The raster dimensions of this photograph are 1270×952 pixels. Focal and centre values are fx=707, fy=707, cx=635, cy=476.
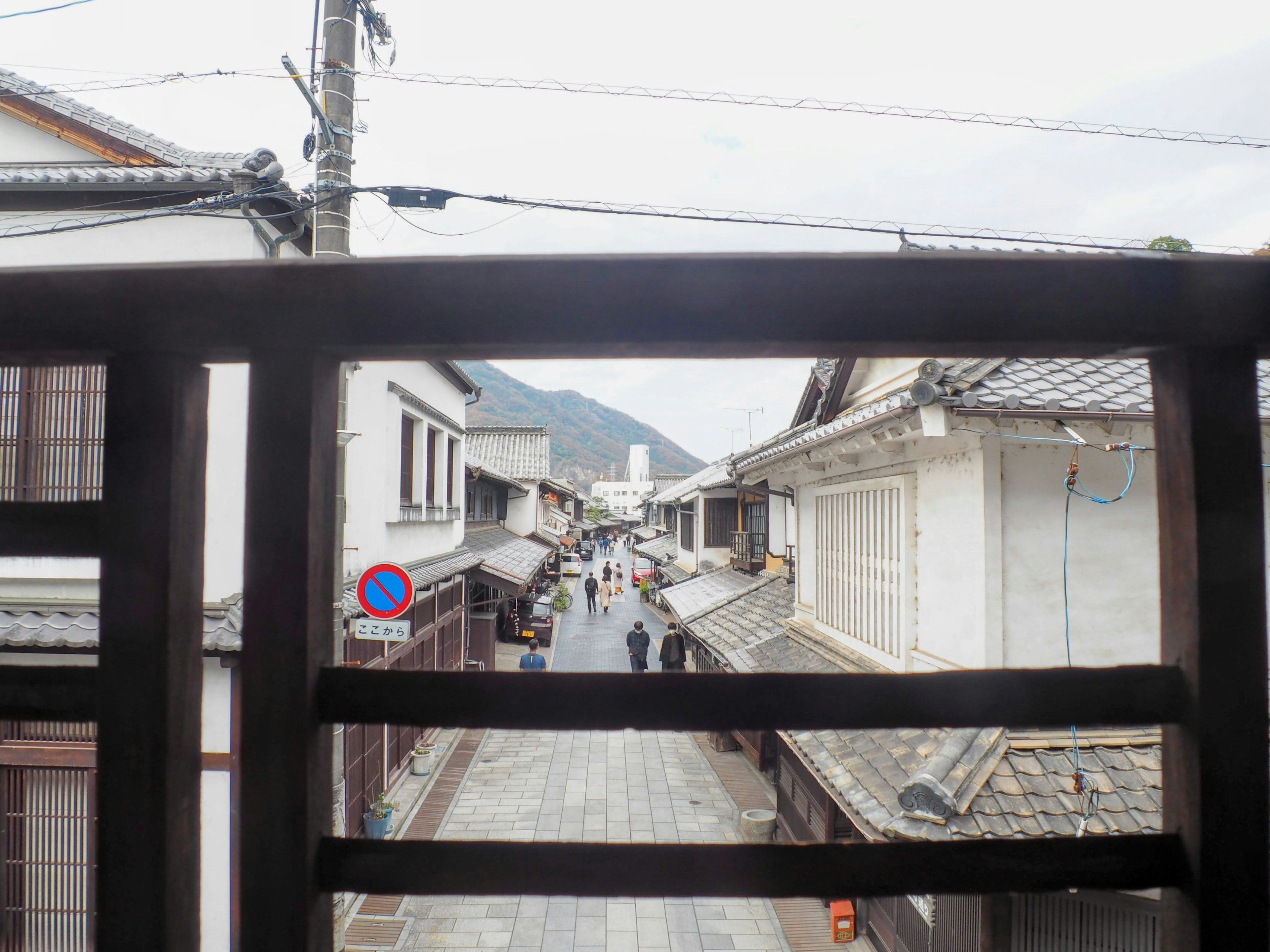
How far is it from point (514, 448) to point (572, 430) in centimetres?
13291

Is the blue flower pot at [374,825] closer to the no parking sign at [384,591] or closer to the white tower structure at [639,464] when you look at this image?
the no parking sign at [384,591]

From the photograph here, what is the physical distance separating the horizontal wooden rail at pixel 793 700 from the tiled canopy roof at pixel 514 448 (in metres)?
34.8

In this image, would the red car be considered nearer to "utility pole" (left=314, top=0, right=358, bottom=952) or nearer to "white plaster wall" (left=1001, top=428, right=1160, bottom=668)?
"white plaster wall" (left=1001, top=428, right=1160, bottom=668)

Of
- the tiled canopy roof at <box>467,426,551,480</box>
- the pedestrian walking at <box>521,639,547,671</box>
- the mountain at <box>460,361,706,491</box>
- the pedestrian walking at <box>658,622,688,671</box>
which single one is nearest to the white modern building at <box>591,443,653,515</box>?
the mountain at <box>460,361,706,491</box>

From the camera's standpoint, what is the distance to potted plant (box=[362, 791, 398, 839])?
33.7 feet

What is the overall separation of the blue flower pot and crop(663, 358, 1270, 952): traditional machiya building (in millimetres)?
6431

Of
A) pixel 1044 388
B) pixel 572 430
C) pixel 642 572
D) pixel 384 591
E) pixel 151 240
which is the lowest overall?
pixel 642 572

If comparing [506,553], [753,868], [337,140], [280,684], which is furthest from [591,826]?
[280,684]

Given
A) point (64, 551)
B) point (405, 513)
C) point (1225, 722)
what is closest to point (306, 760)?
point (64, 551)

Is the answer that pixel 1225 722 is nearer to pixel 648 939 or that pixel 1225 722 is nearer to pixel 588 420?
pixel 648 939

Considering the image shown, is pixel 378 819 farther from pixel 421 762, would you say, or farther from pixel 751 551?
pixel 751 551

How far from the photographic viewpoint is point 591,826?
11.5 m

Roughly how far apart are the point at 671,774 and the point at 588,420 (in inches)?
6925

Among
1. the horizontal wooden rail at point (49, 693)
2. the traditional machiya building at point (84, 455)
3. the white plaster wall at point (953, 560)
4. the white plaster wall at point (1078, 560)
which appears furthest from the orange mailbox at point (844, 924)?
the horizontal wooden rail at point (49, 693)
